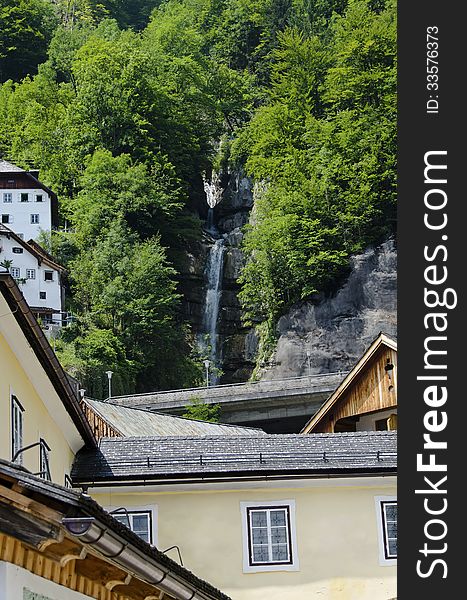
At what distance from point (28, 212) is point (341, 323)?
80.0ft

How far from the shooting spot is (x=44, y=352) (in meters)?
15.0

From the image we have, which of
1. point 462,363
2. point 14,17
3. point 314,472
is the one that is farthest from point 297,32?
point 462,363

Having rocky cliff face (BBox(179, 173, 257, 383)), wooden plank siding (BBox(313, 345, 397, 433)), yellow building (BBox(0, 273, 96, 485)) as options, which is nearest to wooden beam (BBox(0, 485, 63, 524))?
yellow building (BBox(0, 273, 96, 485))

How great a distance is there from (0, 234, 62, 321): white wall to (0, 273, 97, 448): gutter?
54.9 m

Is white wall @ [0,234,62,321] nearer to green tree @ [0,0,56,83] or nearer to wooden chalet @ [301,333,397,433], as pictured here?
green tree @ [0,0,56,83]

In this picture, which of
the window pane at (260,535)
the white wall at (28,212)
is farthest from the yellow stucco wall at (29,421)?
the white wall at (28,212)

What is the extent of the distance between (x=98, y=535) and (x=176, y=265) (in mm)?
70000

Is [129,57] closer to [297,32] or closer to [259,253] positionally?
[297,32]

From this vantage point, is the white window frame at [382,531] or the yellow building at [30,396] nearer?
the yellow building at [30,396]

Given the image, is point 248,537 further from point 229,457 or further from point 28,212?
point 28,212

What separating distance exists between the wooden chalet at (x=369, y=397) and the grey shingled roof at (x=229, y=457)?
4.80 metres

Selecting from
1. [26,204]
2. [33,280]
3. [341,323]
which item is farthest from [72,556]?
[26,204]

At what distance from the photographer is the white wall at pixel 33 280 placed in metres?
74.4

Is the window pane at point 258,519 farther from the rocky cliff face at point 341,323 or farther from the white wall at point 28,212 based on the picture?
the white wall at point 28,212
